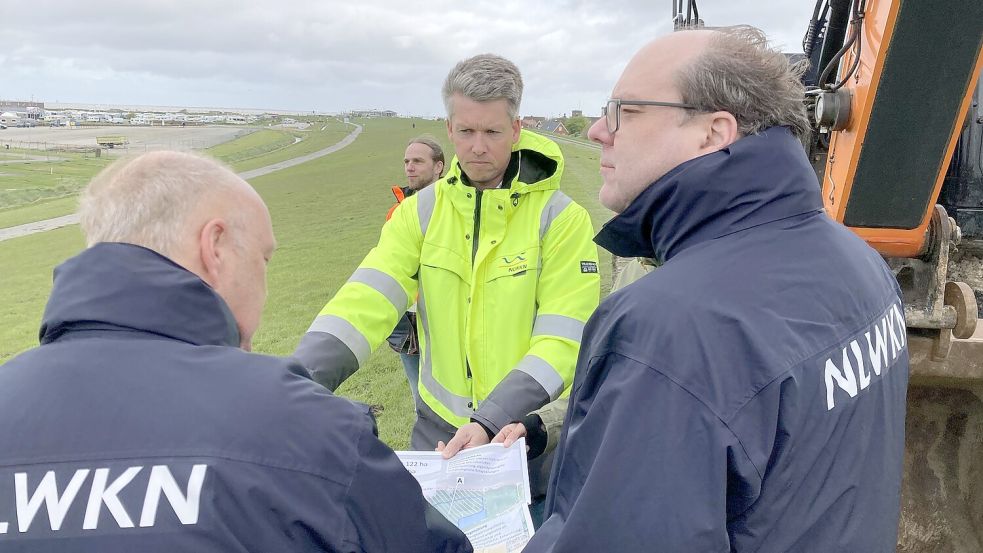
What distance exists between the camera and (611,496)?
1167 millimetres

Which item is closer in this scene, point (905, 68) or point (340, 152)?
point (905, 68)

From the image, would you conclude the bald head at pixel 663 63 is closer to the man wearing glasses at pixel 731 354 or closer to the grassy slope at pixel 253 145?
the man wearing glasses at pixel 731 354

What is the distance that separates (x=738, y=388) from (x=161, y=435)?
91 cm

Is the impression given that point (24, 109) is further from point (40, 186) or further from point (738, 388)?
point (738, 388)

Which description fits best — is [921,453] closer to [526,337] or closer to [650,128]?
[526,337]

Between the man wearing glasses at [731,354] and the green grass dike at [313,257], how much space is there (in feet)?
8.46

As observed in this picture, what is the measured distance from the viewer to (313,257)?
13719 mm

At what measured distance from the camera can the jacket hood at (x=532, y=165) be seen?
8.18 ft

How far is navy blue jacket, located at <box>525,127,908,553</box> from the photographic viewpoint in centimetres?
114

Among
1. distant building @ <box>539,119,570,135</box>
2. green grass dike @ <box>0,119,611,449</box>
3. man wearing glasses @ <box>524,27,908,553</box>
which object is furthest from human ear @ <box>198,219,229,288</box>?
distant building @ <box>539,119,570,135</box>

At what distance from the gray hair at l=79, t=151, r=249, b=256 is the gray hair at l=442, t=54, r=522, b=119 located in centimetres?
125

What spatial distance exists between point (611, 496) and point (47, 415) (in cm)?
A: 89

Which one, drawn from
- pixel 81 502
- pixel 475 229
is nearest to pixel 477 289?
pixel 475 229

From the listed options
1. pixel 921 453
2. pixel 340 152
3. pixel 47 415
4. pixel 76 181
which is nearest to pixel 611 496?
pixel 47 415
